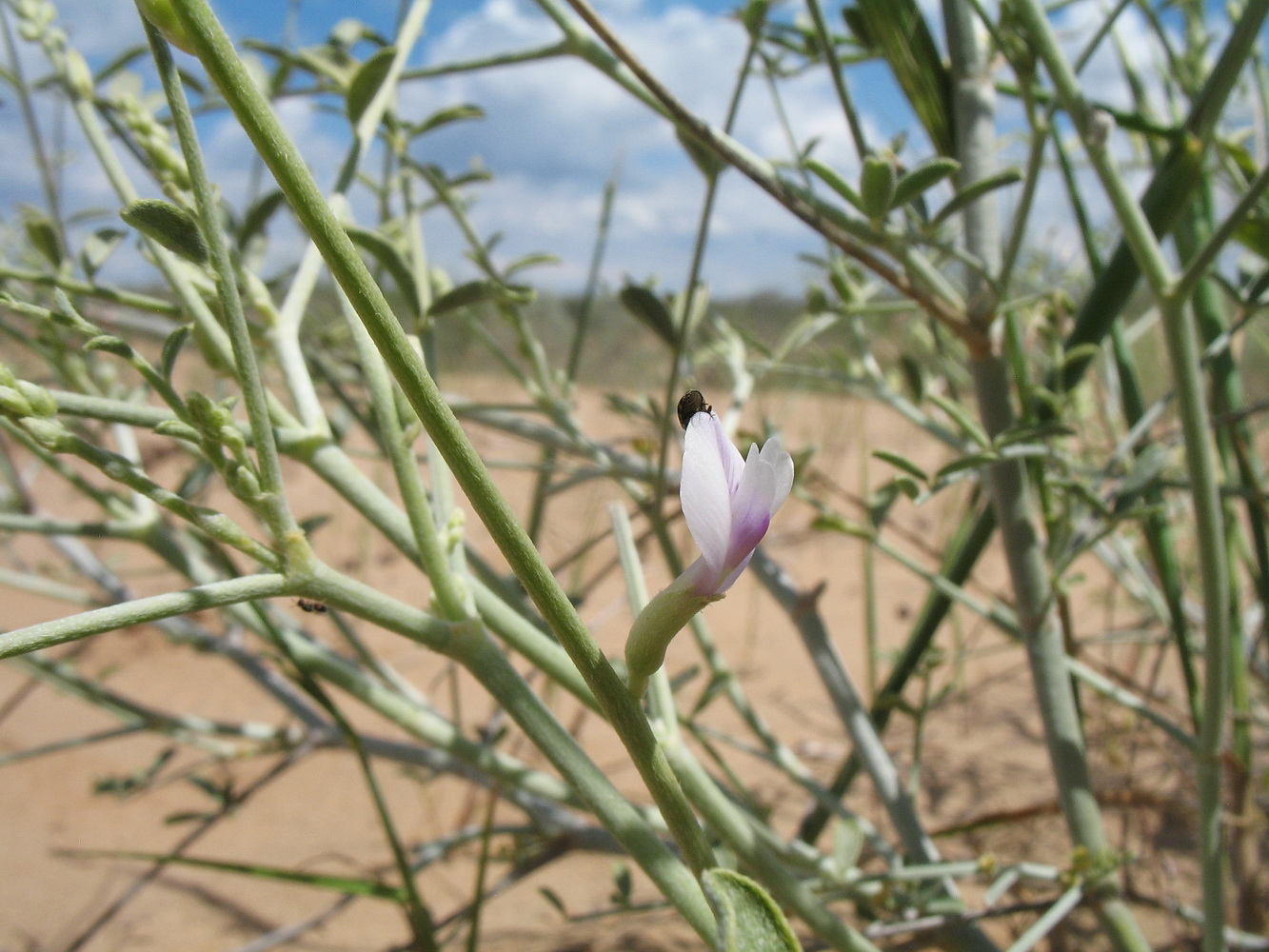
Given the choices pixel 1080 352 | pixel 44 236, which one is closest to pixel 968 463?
pixel 1080 352

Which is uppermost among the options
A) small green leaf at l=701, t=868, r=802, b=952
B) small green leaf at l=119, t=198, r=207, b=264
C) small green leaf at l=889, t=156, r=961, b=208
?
small green leaf at l=889, t=156, r=961, b=208

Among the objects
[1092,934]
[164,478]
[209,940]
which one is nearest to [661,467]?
[1092,934]

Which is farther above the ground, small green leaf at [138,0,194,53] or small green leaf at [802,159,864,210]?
small green leaf at [802,159,864,210]

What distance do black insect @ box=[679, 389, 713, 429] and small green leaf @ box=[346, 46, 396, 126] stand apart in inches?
13.4

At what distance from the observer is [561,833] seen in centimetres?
94

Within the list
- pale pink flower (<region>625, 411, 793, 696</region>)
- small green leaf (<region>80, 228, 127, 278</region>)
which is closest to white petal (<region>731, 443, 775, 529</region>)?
pale pink flower (<region>625, 411, 793, 696</region>)

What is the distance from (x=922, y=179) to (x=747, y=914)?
379 millimetres

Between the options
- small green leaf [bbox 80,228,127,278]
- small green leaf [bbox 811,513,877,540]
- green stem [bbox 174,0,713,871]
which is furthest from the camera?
small green leaf [bbox 811,513,877,540]

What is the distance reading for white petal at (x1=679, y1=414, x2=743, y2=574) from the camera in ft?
0.78

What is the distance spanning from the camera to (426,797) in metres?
1.44

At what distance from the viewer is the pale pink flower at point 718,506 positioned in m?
0.24

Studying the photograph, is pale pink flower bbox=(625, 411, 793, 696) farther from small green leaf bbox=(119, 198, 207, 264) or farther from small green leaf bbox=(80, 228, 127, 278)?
small green leaf bbox=(80, 228, 127, 278)

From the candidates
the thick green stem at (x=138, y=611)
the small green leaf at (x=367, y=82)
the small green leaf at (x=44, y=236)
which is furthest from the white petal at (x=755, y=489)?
the small green leaf at (x=44, y=236)

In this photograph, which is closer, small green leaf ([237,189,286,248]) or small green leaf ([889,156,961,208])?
small green leaf ([889,156,961,208])
